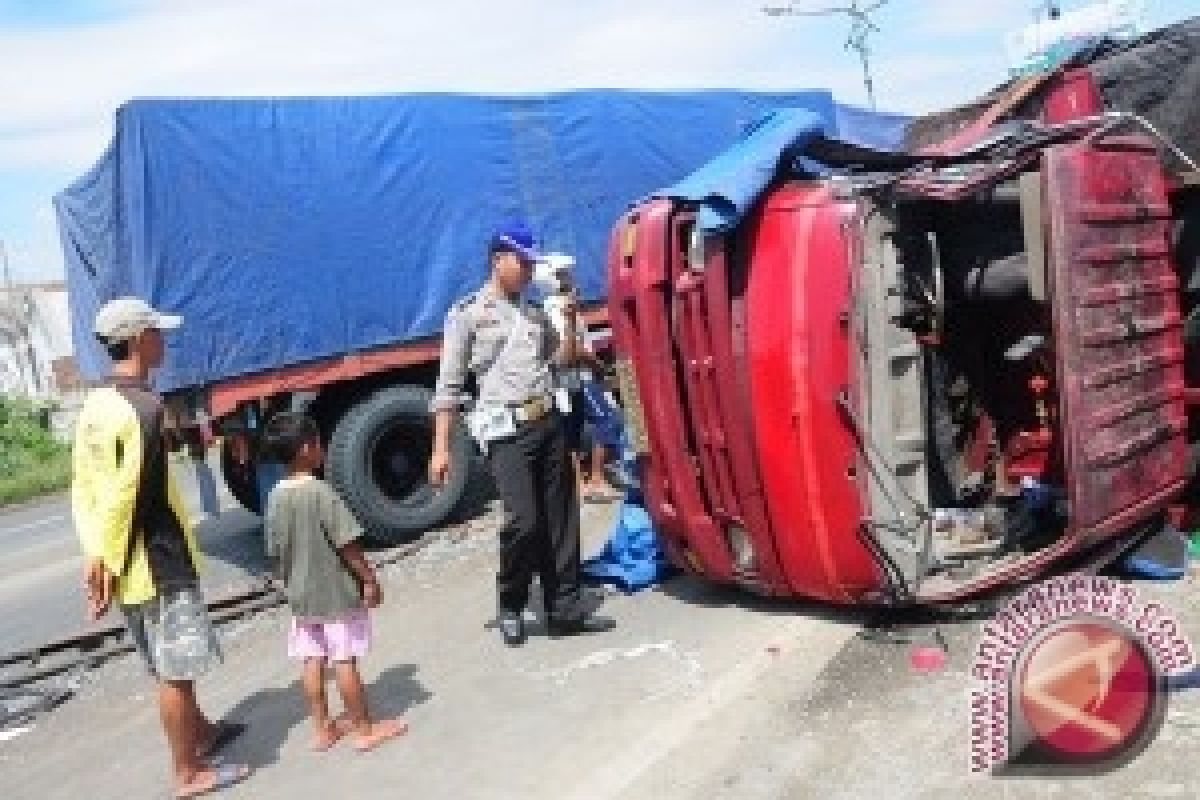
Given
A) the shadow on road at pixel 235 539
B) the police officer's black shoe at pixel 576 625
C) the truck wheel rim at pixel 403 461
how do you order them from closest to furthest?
the police officer's black shoe at pixel 576 625
the truck wheel rim at pixel 403 461
the shadow on road at pixel 235 539

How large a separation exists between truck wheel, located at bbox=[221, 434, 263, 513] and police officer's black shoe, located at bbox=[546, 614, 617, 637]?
Result: 326 cm

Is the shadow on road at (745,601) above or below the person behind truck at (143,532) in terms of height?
below

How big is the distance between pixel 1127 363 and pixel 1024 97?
→ 5.72 feet

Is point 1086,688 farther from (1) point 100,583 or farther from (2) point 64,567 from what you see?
(2) point 64,567

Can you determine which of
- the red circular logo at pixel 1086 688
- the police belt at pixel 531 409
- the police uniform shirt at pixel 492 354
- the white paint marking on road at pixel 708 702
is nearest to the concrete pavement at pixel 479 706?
the white paint marking on road at pixel 708 702

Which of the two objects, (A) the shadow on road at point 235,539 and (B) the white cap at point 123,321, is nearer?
(B) the white cap at point 123,321

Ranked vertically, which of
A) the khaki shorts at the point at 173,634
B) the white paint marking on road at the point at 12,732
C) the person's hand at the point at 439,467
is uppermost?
the person's hand at the point at 439,467

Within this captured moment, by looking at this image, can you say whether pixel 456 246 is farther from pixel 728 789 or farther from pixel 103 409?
pixel 728 789

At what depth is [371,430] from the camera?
8.07 meters

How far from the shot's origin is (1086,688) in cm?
320

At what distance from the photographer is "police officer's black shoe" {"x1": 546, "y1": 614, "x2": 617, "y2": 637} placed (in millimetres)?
5281

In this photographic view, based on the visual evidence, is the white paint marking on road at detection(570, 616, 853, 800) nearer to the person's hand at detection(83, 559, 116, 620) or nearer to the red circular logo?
the red circular logo

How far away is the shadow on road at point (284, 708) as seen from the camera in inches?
186

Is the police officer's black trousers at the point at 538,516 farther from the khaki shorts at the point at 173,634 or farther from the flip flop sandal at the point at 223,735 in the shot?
the khaki shorts at the point at 173,634
